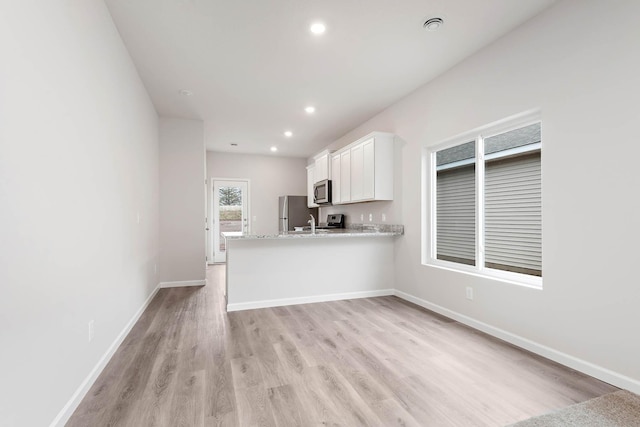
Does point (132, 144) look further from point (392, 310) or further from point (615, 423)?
point (615, 423)

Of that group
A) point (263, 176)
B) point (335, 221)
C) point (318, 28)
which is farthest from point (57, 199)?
point (263, 176)

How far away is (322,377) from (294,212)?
561 centimetres

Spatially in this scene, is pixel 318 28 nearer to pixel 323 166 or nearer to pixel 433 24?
pixel 433 24

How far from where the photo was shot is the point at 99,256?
2.31 metres

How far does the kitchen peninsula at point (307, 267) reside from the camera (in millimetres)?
3854

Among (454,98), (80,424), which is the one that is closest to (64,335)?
(80,424)

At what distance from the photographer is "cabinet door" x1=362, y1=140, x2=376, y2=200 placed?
14.7ft

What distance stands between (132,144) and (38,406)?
2.58 m

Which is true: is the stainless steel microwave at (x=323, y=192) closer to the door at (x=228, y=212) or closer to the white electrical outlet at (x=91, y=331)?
the door at (x=228, y=212)

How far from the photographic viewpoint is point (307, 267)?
164 inches

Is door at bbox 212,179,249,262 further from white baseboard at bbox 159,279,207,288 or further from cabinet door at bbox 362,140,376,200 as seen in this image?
cabinet door at bbox 362,140,376,200

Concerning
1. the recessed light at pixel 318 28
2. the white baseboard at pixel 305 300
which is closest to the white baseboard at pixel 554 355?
the white baseboard at pixel 305 300

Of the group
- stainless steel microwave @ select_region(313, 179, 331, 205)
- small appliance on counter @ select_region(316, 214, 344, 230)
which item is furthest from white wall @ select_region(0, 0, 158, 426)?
small appliance on counter @ select_region(316, 214, 344, 230)

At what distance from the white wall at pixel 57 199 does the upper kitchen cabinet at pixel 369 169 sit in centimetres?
302
